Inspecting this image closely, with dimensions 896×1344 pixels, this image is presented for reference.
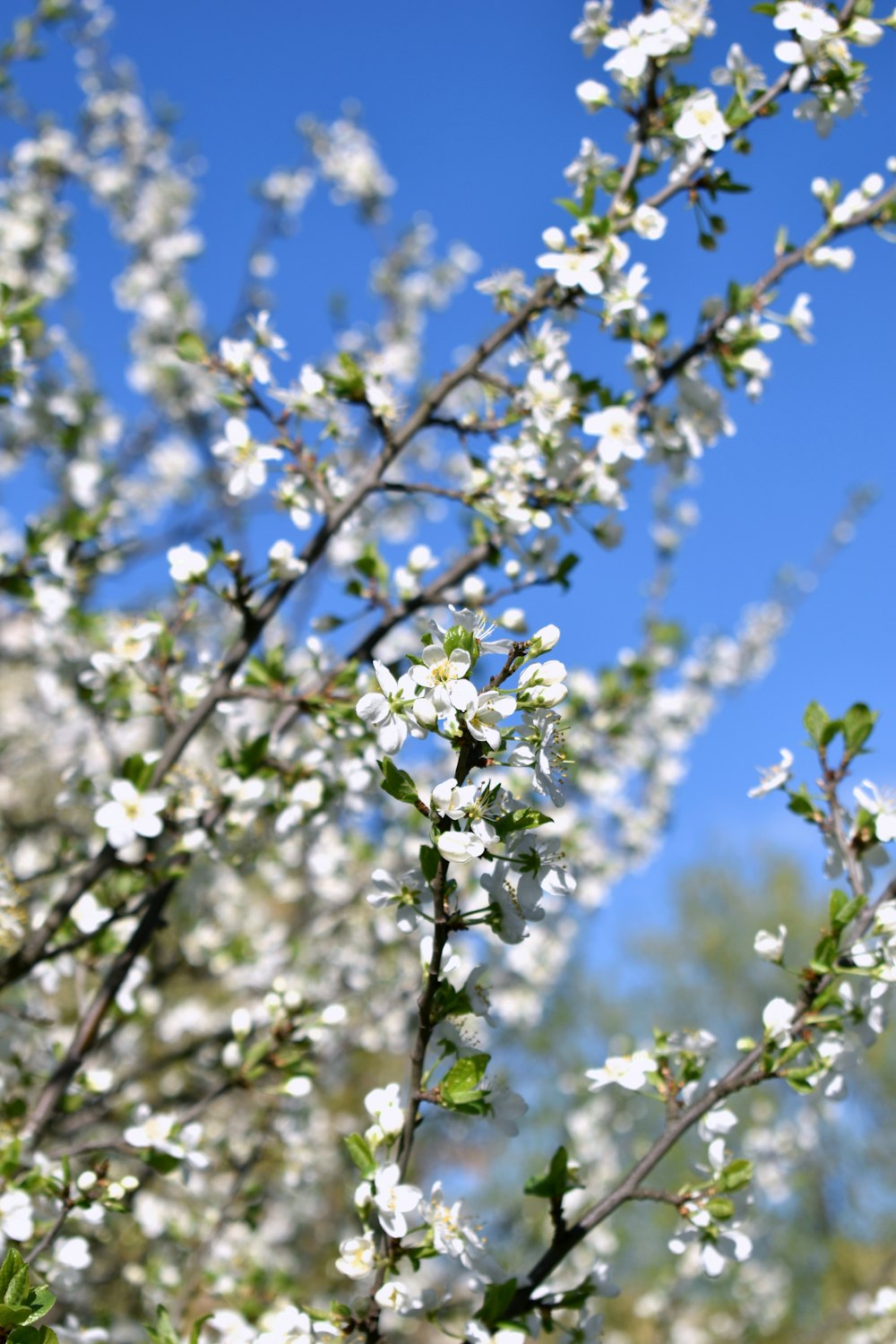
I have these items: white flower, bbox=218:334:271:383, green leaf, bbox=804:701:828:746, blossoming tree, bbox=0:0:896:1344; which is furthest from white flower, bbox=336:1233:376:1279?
white flower, bbox=218:334:271:383

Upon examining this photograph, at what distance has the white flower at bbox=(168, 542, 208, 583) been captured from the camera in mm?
2359

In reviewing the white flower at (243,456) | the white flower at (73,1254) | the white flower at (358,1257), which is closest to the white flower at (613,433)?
the white flower at (243,456)

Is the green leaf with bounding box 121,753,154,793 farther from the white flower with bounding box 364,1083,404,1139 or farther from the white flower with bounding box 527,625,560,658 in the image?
the white flower with bounding box 527,625,560,658

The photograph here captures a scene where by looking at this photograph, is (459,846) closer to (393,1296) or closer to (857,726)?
(393,1296)

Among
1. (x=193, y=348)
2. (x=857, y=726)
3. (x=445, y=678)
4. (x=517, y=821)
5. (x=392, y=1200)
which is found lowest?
(x=392, y=1200)

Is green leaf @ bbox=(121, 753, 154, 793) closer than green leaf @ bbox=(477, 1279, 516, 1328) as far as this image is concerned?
No

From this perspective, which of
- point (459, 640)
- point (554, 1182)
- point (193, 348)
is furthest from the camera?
point (193, 348)

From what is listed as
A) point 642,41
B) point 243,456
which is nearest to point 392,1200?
point 243,456

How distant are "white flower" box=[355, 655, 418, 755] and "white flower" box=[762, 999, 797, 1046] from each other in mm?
841

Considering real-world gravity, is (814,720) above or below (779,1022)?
above

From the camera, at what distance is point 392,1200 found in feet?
4.83

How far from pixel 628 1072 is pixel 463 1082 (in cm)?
45

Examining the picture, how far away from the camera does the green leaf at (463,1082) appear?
1.44 m

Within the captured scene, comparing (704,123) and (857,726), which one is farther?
(704,123)
